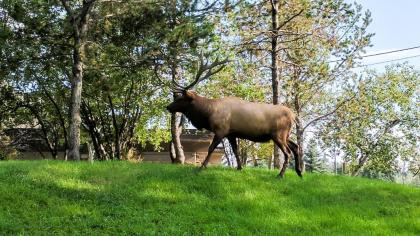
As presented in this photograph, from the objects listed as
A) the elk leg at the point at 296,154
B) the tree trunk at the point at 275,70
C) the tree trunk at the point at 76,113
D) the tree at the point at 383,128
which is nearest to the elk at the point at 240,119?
the elk leg at the point at 296,154

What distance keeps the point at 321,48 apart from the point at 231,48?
317 inches

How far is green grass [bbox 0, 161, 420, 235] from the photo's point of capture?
11.3 metres

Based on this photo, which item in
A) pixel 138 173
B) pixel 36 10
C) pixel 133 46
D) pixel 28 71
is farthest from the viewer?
pixel 28 71

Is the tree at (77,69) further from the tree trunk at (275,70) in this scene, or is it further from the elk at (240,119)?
the tree trunk at (275,70)

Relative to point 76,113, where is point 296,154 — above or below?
below

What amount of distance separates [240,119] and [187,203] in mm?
3878

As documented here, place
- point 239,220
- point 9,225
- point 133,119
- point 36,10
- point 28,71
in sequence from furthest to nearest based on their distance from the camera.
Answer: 1. point 133,119
2. point 28,71
3. point 36,10
4. point 239,220
5. point 9,225

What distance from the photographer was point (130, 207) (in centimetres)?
1234

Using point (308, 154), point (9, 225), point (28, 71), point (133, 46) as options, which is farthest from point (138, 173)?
point (308, 154)

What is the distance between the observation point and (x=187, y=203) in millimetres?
12867

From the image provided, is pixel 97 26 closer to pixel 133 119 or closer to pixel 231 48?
pixel 231 48

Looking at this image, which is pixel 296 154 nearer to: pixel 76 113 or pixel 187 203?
pixel 187 203

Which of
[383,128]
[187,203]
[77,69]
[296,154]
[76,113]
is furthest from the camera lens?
[383,128]

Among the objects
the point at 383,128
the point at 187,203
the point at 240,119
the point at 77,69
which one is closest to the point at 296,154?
the point at 240,119
